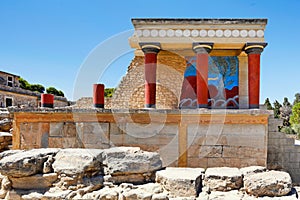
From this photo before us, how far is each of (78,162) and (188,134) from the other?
278 cm

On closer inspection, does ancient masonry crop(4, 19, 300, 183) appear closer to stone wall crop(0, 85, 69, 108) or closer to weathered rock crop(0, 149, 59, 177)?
weathered rock crop(0, 149, 59, 177)

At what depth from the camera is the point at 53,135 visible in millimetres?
5785

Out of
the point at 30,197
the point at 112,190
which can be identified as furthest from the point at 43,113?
the point at 112,190

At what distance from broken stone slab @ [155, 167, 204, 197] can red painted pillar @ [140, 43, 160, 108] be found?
5.18 metres

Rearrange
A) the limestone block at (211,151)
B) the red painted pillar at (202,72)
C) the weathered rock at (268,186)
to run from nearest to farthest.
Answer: the weathered rock at (268,186)
the limestone block at (211,151)
the red painted pillar at (202,72)

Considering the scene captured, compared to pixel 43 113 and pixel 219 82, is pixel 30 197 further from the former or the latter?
pixel 219 82

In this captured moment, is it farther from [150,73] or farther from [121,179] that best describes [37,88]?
[121,179]

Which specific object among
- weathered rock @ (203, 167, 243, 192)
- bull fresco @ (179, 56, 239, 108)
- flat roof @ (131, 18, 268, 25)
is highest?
flat roof @ (131, 18, 268, 25)

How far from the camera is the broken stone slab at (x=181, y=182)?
9.65 ft

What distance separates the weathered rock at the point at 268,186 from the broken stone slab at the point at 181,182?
600 mm

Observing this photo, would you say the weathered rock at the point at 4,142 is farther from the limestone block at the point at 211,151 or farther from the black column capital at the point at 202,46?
the black column capital at the point at 202,46

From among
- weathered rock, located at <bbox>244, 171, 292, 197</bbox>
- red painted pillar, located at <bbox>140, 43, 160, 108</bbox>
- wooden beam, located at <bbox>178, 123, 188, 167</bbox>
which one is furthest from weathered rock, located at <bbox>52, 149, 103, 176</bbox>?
red painted pillar, located at <bbox>140, 43, 160, 108</bbox>

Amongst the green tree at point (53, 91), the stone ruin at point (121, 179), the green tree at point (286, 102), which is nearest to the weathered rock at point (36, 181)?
the stone ruin at point (121, 179)

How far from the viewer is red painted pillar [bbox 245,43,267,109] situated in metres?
8.26
